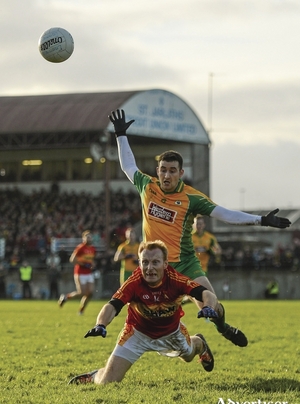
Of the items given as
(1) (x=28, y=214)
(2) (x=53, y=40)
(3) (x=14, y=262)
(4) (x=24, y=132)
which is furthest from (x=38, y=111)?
(2) (x=53, y=40)

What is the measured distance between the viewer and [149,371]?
933 cm

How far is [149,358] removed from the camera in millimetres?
10727

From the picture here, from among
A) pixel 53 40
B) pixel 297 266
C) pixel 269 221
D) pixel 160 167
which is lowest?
pixel 297 266

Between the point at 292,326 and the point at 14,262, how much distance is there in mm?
23303

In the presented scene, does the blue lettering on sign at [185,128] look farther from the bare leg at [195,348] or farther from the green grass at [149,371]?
the bare leg at [195,348]

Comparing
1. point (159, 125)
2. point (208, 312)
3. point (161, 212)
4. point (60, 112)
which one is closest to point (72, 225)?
point (60, 112)

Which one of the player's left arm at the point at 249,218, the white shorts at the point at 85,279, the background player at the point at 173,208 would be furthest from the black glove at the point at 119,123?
the white shorts at the point at 85,279

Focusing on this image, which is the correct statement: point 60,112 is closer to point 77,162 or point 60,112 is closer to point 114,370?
point 77,162

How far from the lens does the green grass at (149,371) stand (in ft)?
24.0

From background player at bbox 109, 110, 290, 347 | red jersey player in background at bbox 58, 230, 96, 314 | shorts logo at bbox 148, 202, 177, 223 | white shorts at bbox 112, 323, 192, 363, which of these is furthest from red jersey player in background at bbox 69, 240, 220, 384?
red jersey player in background at bbox 58, 230, 96, 314

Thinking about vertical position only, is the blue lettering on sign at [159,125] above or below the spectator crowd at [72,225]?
above

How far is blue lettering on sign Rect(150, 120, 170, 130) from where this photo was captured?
4433cm

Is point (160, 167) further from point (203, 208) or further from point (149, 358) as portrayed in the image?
point (149, 358)

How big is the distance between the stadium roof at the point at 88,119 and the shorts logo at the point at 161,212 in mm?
33662
